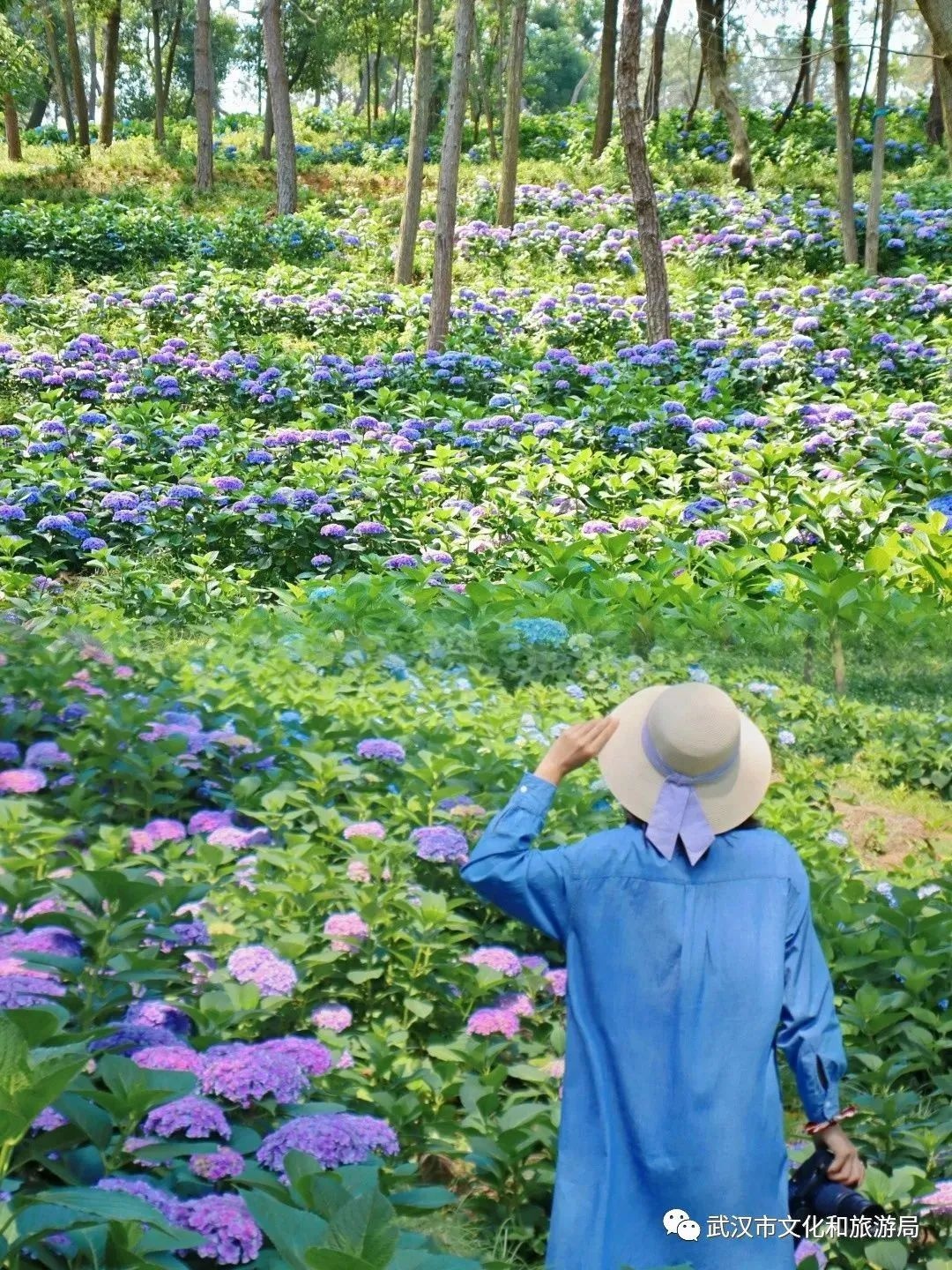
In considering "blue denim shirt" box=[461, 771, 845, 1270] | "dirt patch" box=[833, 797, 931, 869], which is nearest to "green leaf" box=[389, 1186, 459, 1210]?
"blue denim shirt" box=[461, 771, 845, 1270]

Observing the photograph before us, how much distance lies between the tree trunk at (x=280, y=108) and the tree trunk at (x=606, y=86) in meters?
5.13

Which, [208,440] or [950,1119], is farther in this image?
[208,440]

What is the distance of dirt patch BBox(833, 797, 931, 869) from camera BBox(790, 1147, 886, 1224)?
2434 millimetres

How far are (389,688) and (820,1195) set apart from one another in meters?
2.49

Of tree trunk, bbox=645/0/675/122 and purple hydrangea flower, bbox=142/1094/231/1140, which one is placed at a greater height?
tree trunk, bbox=645/0/675/122

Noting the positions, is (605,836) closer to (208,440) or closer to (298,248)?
(208,440)

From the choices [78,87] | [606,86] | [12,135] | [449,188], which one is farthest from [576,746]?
[78,87]

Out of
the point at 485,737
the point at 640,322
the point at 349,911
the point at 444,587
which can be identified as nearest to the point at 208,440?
the point at 444,587

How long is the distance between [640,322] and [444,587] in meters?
7.44

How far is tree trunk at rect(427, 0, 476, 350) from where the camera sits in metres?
12.7

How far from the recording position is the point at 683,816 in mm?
1945

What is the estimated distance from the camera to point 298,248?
17547 millimetres

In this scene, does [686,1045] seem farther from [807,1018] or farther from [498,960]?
[498,960]

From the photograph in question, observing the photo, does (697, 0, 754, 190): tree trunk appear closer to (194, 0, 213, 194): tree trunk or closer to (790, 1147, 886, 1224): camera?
(194, 0, 213, 194): tree trunk
